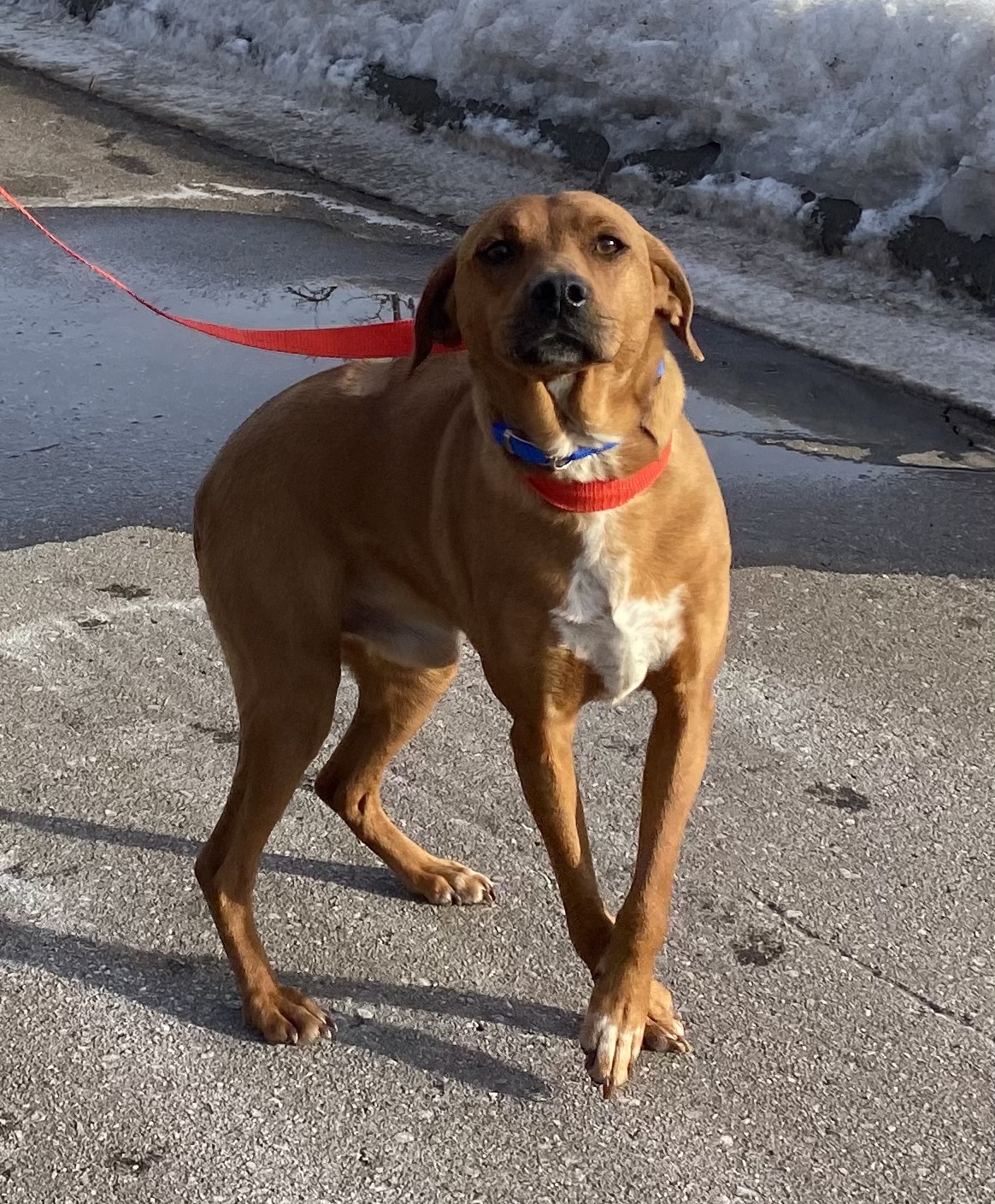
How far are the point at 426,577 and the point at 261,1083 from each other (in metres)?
1.03

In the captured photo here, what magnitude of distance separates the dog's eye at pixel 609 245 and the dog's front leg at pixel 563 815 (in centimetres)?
87

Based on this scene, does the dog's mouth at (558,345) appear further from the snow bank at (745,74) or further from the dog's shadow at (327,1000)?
the snow bank at (745,74)

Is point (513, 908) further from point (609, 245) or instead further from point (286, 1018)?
point (609, 245)

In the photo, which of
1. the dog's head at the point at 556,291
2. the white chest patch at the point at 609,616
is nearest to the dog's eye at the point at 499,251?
the dog's head at the point at 556,291

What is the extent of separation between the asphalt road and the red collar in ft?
3.29

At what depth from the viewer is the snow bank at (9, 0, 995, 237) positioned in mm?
8000

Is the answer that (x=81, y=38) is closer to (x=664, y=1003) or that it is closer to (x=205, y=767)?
(x=205, y=767)

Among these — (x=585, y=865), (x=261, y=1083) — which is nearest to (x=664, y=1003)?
(x=585, y=865)

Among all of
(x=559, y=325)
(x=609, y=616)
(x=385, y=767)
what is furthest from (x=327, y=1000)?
(x=559, y=325)

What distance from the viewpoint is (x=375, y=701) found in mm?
3432

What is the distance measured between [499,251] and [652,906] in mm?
1254

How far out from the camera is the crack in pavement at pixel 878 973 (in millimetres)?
2934

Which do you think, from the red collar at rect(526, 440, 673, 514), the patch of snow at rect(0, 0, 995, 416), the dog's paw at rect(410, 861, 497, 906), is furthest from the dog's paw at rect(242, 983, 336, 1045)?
the patch of snow at rect(0, 0, 995, 416)

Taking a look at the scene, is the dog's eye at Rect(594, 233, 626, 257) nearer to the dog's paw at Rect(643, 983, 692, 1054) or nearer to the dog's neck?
the dog's neck
